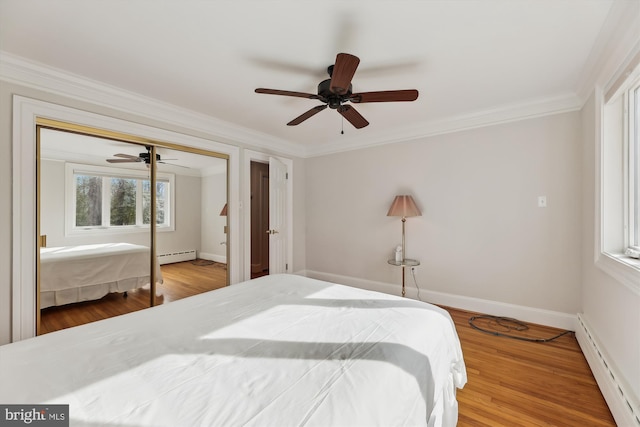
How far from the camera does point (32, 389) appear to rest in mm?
934

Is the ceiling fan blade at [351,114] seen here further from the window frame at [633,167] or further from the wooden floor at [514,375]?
the wooden floor at [514,375]

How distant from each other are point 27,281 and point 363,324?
8.59ft

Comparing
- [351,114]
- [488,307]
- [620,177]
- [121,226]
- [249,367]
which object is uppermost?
[351,114]

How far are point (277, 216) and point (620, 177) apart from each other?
3.64 meters

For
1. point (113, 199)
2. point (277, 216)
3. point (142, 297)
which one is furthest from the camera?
point (277, 216)

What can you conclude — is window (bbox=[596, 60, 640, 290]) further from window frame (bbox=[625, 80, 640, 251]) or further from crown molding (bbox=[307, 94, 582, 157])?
crown molding (bbox=[307, 94, 582, 157])

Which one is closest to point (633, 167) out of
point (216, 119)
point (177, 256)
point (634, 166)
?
point (634, 166)

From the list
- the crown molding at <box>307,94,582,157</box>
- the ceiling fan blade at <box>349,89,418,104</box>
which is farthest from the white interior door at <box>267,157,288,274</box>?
the ceiling fan blade at <box>349,89,418,104</box>

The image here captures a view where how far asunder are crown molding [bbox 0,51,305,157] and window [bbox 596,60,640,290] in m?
3.58

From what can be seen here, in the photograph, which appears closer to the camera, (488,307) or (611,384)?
(611,384)

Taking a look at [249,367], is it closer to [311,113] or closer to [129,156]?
[311,113]

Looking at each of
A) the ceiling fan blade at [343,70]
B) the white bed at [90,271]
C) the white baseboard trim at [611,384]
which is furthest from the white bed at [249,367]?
the ceiling fan blade at [343,70]

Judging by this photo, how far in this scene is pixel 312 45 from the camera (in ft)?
6.13

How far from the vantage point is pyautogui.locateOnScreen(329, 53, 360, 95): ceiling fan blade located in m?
1.58
